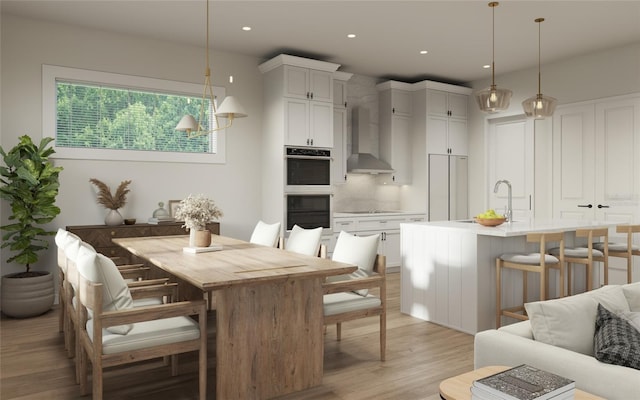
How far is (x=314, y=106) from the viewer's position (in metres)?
6.05

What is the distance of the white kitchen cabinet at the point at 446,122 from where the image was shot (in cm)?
726

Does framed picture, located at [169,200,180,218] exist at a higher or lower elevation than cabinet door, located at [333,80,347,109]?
lower

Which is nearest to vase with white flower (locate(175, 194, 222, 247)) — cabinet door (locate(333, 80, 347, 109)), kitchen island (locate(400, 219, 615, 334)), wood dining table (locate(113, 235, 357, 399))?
wood dining table (locate(113, 235, 357, 399))

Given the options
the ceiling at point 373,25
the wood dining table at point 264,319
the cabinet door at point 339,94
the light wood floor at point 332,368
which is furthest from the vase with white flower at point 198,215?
the cabinet door at point 339,94

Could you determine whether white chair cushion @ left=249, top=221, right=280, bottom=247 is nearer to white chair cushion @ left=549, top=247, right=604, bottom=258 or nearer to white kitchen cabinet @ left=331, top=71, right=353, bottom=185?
white kitchen cabinet @ left=331, top=71, right=353, bottom=185

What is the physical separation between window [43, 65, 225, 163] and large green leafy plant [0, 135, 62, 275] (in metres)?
0.44

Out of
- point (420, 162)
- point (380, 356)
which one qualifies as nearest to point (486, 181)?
point (420, 162)

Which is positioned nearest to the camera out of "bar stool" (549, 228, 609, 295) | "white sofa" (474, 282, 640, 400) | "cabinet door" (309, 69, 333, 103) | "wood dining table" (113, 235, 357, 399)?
"white sofa" (474, 282, 640, 400)

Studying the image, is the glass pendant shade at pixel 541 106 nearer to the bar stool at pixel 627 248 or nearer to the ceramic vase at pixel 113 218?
the bar stool at pixel 627 248

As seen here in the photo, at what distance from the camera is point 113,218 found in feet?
16.4

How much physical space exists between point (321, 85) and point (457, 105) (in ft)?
8.64

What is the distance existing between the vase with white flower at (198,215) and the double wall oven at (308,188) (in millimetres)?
2268

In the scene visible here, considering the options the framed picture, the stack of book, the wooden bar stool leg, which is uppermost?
the framed picture

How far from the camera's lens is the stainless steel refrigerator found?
7293 millimetres
